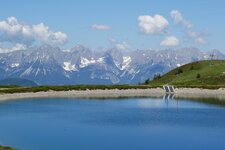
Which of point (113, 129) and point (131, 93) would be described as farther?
point (131, 93)

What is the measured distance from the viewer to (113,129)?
279 ft

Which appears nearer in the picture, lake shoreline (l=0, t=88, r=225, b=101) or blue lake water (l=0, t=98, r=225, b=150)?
blue lake water (l=0, t=98, r=225, b=150)

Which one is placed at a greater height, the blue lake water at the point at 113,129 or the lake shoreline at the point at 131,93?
the lake shoreline at the point at 131,93

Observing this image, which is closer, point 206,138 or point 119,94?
point 206,138

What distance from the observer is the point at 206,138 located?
75562mm

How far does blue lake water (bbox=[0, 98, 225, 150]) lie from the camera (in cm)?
6988

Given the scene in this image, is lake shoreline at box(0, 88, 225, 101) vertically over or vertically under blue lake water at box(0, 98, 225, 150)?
over

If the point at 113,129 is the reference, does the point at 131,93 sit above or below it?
above

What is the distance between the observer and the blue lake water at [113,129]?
69.9m

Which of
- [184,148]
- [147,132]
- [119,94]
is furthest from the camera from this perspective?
[119,94]

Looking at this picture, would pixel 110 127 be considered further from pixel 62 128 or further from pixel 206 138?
pixel 206 138

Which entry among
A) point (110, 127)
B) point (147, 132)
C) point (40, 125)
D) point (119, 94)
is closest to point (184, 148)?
point (147, 132)

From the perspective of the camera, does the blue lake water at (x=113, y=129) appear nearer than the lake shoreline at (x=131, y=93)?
Yes

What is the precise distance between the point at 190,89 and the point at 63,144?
5227 inches
